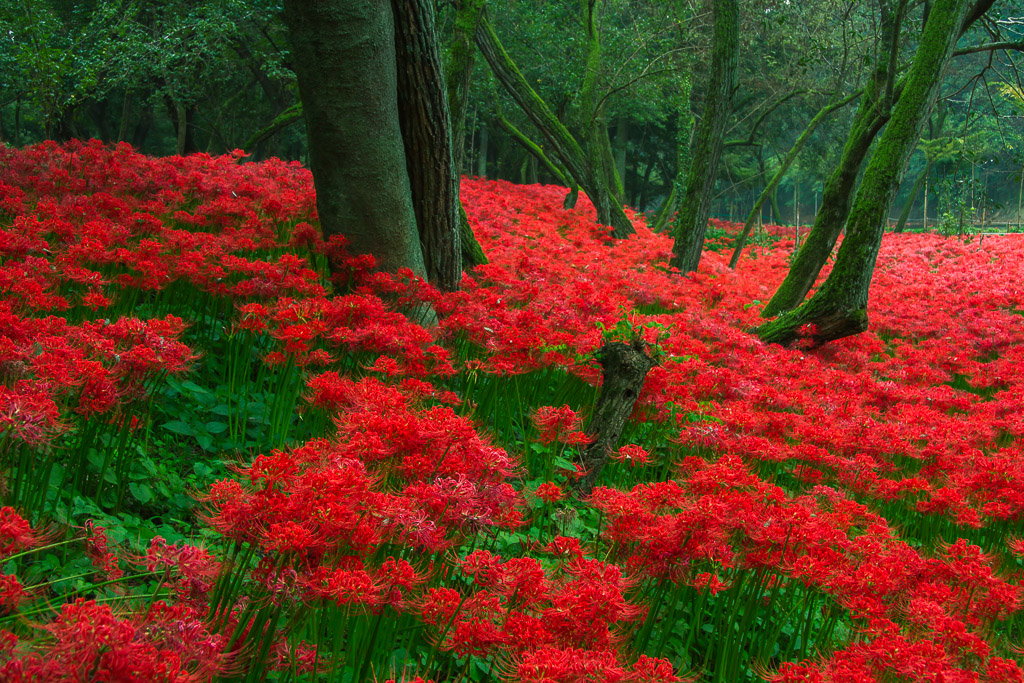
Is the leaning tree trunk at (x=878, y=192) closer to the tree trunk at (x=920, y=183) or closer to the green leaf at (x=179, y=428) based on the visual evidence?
the green leaf at (x=179, y=428)

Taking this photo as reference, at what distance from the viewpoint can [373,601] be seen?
5.02 ft

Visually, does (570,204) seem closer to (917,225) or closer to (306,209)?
(306,209)

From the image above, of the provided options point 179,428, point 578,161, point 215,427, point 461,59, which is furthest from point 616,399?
point 578,161

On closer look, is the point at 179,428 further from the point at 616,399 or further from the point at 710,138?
the point at 710,138

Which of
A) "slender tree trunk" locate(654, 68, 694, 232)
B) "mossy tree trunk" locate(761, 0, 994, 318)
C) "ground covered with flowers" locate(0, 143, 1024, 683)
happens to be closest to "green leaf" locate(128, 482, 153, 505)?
"ground covered with flowers" locate(0, 143, 1024, 683)

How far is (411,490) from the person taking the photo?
1896mm

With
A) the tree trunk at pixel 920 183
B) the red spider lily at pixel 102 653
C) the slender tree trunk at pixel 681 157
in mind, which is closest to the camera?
the red spider lily at pixel 102 653

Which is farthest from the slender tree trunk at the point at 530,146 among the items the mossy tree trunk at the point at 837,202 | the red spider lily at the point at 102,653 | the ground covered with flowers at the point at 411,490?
the red spider lily at the point at 102,653

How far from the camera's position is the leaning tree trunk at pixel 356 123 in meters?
4.66

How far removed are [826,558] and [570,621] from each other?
0.91m

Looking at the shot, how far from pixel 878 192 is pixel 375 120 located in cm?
599

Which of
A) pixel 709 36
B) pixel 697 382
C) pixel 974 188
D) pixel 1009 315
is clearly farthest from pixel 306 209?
pixel 709 36

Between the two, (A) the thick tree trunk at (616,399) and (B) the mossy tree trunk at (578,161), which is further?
(B) the mossy tree trunk at (578,161)

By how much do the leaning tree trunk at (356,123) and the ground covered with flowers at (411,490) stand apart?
352 mm
